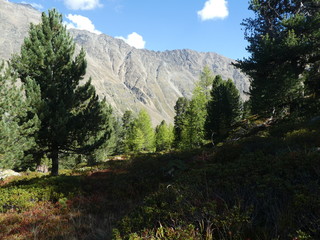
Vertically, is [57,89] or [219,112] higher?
[219,112]

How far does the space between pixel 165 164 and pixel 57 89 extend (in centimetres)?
796

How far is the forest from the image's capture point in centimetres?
281

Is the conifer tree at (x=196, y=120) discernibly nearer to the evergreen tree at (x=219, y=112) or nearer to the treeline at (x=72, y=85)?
the evergreen tree at (x=219, y=112)

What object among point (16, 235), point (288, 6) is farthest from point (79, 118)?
point (288, 6)

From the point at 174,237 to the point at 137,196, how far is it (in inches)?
165

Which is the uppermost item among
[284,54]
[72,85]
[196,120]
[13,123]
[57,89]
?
[284,54]

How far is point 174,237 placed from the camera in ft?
8.19

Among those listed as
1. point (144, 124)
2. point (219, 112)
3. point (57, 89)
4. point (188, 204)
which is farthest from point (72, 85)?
point (144, 124)

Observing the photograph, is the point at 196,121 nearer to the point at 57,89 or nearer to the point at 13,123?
the point at 57,89

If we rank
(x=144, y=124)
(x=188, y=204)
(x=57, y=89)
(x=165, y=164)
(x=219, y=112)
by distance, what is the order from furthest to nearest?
1. (x=144, y=124)
2. (x=219, y=112)
3. (x=57, y=89)
4. (x=165, y=164)
5. (x=188, y=204)

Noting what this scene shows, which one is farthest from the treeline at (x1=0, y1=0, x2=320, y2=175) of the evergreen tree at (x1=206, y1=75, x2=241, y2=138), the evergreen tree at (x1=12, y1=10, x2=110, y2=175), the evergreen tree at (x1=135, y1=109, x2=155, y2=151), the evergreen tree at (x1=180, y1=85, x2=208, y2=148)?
the evergreen tree at (x1=135, y1=109, x2=155, y2=151)

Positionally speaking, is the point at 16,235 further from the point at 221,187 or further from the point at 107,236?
the point at 221,187

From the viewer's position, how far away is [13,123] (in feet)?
32.4

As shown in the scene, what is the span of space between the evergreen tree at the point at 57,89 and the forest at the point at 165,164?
0.06 metres
